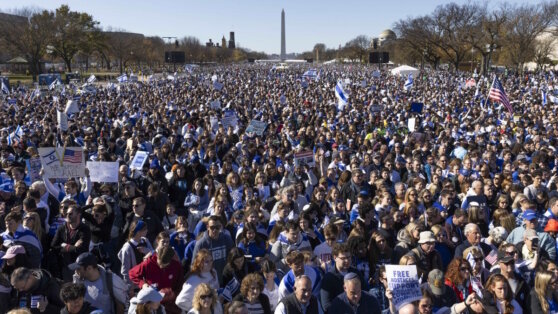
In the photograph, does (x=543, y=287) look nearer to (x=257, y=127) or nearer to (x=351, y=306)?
(x=351, y=306)

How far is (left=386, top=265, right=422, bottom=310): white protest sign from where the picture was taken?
146 inches

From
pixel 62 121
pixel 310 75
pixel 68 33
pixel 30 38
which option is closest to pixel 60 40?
pixel 68 33

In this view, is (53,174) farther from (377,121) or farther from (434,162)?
(377,121)

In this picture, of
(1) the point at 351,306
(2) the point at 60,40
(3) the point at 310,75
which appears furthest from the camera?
(2) the point at 60,40

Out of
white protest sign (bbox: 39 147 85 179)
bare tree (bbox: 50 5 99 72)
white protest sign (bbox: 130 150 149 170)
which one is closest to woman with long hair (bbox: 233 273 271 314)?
white protest sign (bbox: 39 147 85 179)

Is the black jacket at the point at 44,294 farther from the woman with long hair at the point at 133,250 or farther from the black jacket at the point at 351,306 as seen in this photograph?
the black jacket at the point at 351,306

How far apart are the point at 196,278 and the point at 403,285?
6.04 feet

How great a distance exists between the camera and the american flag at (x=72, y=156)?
→ 7906mm

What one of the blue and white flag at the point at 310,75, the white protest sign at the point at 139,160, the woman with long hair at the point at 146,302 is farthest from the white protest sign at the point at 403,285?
the blue and white flag at the point at 310,75

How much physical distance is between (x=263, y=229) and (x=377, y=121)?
39.3 feet

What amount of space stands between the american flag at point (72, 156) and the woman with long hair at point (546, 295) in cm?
680

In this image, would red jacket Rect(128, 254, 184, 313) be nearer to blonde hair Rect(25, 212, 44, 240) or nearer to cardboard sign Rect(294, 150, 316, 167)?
blonde hair Rect(25, 212, 44, 240)

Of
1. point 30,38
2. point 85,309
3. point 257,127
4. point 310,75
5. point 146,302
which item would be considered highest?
point 30,38

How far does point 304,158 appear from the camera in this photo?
923 cm
